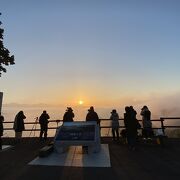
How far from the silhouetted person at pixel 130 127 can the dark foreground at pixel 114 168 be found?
2.33ft

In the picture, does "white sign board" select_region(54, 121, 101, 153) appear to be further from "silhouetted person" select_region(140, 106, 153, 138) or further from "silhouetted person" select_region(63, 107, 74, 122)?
"silhouetted person" select_region(140, 106, 153, 138)

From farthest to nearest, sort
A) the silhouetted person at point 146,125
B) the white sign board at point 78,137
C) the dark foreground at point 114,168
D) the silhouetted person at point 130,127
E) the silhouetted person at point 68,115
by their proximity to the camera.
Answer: the silhouetted person at point 68,115 → the silhouetted person at point 146,125 → the silhouetted person at point 130,127 → the white sign board at point 78,137 → the dark foreground at point 114,168

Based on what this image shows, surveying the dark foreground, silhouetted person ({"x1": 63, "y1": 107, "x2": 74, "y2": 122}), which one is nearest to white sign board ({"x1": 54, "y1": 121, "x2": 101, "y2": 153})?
the dark foreground

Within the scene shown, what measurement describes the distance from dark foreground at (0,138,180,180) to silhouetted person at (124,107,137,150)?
0.71m

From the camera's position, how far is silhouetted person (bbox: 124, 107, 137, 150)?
13594 mm

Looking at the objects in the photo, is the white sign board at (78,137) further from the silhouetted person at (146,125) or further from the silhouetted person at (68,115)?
the silhouetted person at (146,125)

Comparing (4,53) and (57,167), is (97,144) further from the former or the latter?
(4,53)

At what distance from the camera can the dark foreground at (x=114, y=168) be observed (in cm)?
838

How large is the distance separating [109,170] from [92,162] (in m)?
1.39

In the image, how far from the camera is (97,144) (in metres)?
12.5

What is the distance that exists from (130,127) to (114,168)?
15.4 feet

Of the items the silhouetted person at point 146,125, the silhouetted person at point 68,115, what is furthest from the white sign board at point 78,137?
the silhouetted person at point 146,125

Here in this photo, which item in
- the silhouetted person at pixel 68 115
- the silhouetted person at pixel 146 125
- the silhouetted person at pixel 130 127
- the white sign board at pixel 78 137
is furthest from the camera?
the silhouetted person at pixel 68 115

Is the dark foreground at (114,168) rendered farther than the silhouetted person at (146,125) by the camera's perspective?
No
